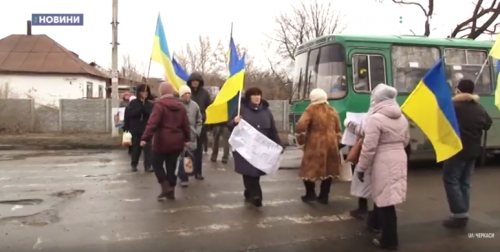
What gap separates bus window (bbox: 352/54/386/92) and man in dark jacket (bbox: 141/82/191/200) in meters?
4.50

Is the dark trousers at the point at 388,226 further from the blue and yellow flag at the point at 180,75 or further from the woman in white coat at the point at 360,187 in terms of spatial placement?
the blue and yellow flag at the point at 180,75

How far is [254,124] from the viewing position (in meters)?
7.16

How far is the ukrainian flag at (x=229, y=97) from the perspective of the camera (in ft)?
25.7

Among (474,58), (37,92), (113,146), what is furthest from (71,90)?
(474,58)

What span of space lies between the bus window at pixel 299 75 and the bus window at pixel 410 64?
6.65 ft

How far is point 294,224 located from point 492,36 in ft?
75.3

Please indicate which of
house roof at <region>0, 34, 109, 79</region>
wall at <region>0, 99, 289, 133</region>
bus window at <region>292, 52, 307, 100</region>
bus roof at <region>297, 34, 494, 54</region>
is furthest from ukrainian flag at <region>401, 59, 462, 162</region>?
house roof at <region>0, 34, 109, 79</region>

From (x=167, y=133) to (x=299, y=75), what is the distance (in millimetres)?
5257

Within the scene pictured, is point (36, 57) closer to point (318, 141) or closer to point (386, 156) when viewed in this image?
point (318, 141)

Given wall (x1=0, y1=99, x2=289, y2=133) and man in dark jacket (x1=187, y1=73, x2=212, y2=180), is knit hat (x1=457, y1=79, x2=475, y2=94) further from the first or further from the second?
wall (x1=0, y1=99, x2=289, y2=133)

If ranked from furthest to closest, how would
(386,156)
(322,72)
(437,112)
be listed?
(322,72)
(437,112)
(386,156)

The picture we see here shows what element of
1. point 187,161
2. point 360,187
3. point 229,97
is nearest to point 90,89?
point 187,161

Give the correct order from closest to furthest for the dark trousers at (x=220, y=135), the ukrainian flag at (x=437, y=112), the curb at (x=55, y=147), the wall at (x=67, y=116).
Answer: the ukrainian flag at (x=437, y=112)
the dark trousers at (x=220, y=135)
the curb at (x=55, y=147)
the wall at (x=67, y=116)

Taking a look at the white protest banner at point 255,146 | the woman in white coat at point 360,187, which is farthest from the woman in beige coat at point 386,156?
the white protest banner at point 255,146
